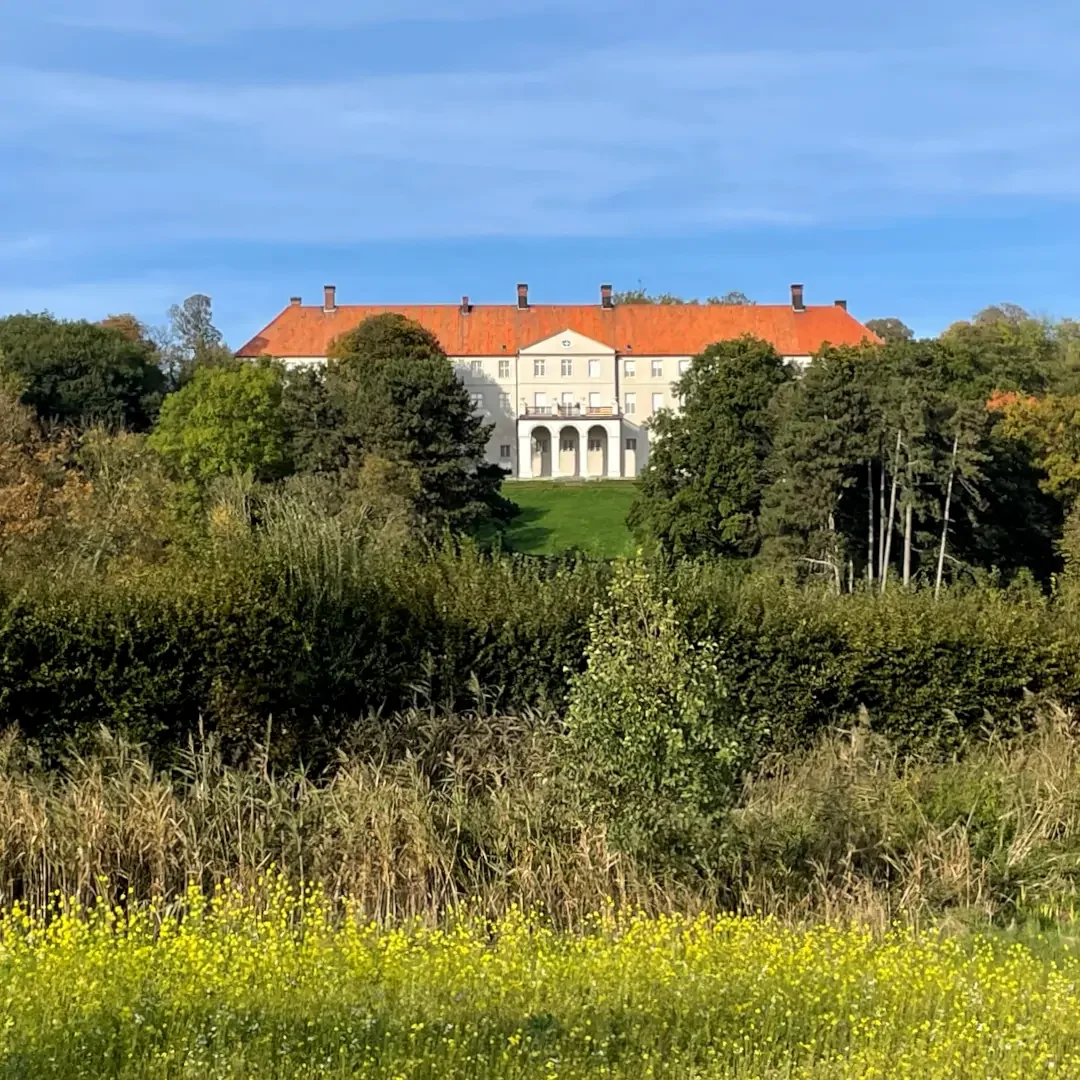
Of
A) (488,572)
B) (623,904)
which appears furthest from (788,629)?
(623,904)

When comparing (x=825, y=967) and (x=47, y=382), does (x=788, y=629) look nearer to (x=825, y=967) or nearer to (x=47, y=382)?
(x=825, y=967)

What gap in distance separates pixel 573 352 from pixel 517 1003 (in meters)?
92.5

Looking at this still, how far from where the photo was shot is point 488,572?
1185cm

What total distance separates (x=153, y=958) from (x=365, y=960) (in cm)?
98

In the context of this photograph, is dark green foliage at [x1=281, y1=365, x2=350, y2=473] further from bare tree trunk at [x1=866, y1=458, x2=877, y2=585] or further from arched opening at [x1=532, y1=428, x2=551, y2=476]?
arched opening at [x1=532, y1=428, x2=551, y2=476]

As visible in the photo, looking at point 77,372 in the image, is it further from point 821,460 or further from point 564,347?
point 821,460

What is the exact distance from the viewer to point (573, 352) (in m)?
95.6

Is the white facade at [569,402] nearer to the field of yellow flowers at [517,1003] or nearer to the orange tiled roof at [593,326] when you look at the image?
the orange tiled roof at [593,326]

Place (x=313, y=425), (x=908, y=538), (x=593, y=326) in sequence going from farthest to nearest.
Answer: (x=593, y=326)
(x=313, y=425)
(x=908, y=538)

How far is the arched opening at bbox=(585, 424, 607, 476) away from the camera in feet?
301

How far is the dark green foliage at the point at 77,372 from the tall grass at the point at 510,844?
185 ft

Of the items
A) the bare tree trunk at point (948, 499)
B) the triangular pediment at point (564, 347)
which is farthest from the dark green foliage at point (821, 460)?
the triangular pediment at point (564, 347)

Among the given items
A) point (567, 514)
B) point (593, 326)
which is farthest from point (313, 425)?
point (593, 326)

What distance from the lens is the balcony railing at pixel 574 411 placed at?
9138 cm
